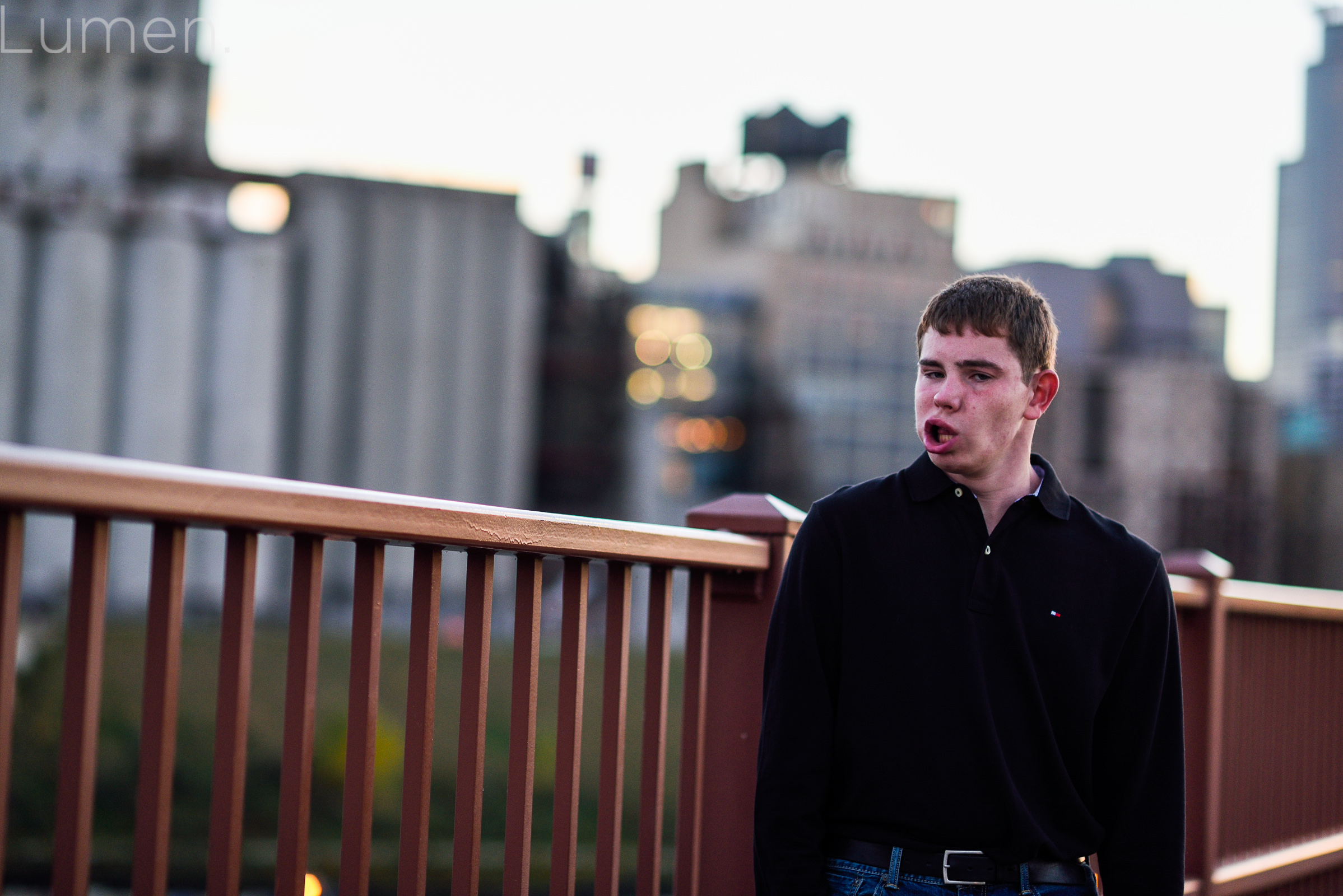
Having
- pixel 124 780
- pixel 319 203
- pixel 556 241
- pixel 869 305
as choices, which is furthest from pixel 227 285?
pixel 869 305

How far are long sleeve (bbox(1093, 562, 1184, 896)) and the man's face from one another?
0.42m

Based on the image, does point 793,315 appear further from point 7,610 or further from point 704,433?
point 7,610

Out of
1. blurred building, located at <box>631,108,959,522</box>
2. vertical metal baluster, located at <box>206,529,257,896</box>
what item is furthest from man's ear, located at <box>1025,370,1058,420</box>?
blurred building, located at <box>631,108,959,522</box>

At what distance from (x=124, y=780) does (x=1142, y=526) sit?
5347 centimetres

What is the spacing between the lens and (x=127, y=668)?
37031 millimetres

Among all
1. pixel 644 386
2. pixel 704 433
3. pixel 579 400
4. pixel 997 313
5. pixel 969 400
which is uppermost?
pixel 644 386

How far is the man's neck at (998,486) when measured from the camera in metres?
2.34

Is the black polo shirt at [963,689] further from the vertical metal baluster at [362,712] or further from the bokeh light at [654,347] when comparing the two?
the bokeh light at [654,347]

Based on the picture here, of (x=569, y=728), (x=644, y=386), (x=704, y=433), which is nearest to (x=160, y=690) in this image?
(x=569, y=728)

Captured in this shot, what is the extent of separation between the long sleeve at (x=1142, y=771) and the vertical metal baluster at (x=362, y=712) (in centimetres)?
133

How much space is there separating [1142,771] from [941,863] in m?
0.46

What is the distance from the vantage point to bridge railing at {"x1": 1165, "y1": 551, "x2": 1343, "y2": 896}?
169 inches

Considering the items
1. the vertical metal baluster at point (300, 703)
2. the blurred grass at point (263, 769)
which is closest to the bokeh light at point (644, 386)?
the blurred grass at point (263, 769)

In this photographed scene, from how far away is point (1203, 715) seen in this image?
4305 mm
